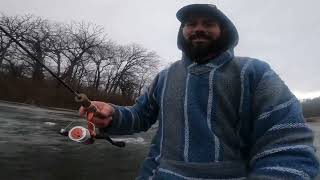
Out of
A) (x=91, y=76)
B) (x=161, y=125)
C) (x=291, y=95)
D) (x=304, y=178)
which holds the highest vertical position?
(x=91, y=76)

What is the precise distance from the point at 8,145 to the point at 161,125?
9922mm

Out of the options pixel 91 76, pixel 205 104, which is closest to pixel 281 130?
pixel 205 104

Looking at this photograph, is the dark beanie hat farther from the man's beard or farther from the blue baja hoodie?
the man's beard

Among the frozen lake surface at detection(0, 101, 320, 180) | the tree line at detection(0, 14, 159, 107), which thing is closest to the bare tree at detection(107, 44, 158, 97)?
the tree line at detection(0, 14, 159, 107)

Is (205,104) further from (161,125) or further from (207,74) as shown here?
(161,125)

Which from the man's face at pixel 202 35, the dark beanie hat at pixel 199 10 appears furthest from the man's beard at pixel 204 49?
the dark beanie hat at pixel 199 10

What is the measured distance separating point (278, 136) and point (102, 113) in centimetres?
124

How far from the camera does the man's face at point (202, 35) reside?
107 inches

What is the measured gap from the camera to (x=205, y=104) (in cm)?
254

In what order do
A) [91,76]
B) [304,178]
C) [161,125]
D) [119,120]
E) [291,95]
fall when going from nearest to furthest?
[304,178] → [291,95] → [161,125] → [119,120] → [91,76]

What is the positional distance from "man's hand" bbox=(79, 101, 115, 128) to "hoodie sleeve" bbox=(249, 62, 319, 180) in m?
1.05

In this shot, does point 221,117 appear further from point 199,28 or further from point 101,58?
point 101,58

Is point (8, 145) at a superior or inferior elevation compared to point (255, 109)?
inferior

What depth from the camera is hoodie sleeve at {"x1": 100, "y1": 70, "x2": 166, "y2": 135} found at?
3.10m
